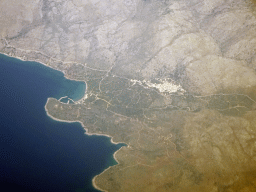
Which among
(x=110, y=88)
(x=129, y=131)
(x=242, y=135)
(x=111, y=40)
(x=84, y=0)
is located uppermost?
(x=84, y=0)

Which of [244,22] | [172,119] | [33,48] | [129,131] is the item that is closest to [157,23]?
[244,22]

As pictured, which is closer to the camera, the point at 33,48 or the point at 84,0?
the point at 33,48

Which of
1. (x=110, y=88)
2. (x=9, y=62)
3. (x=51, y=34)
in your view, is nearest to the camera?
(x=110, y=88)

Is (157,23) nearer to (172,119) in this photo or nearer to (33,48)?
(172,119)

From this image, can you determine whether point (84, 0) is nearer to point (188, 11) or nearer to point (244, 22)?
point (188, 11)

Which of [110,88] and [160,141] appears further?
[110,88]

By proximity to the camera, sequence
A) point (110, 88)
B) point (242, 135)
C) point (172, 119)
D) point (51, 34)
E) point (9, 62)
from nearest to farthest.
Answer: point (242, 135) < point (172, 119) < point (110, 88) < point (9, 62) < point (51, 34)

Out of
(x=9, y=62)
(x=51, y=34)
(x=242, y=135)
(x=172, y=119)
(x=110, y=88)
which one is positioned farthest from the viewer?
(x=51, y=34)

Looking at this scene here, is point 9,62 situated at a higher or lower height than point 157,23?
lower

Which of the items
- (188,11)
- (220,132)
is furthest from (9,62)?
(220,132)
